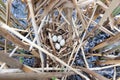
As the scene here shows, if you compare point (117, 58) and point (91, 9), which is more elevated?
point (91, 9)

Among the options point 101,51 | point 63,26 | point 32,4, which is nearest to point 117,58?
point 101,51

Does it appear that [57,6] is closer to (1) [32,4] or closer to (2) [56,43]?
(1) [32,4]

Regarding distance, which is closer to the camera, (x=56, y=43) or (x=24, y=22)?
(x=56, y=43)

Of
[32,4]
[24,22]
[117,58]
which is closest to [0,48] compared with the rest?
[24,22]

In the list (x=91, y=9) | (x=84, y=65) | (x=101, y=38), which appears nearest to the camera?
(x=91, y=9)

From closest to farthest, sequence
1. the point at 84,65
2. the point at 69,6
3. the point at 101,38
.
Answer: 1. the point at 69,6
2. the point at 84,65
3. the point at 101,38
